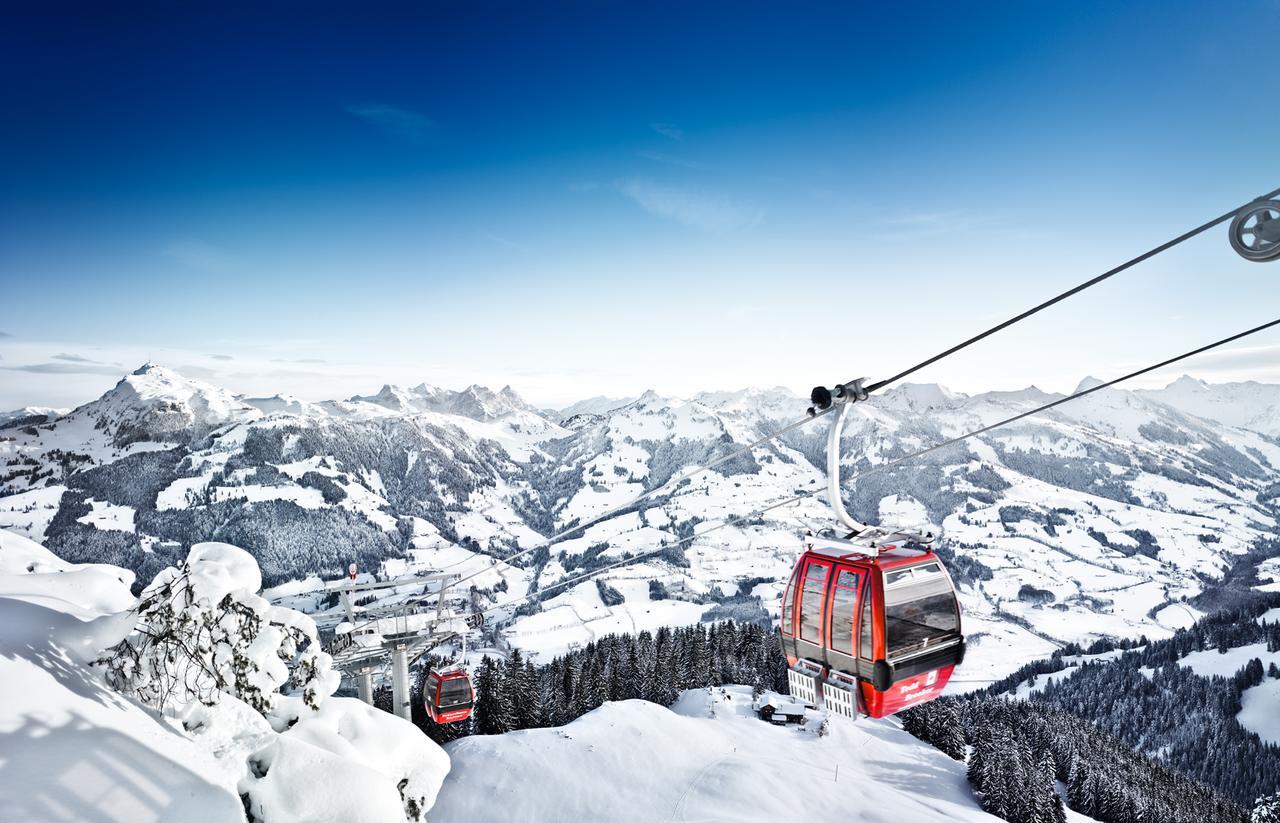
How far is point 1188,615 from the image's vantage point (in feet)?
650

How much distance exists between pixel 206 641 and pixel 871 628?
A: 10347 mm

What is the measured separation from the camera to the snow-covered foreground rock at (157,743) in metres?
6.71

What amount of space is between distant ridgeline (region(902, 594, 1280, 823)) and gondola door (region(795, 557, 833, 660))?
59.1m

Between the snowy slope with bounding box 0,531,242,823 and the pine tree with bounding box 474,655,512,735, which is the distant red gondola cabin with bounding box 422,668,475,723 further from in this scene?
the pine tree with bounding box 474,655,512,735

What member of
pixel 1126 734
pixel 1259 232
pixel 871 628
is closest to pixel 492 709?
pixel 871 628

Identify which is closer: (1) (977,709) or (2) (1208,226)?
(2) (1208,226)

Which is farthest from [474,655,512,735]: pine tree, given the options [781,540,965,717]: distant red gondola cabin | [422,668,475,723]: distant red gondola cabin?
[781,540,965,717]: distant red gondola cabin

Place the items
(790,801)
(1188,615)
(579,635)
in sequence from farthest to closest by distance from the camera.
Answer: (1188,615), (579,635), (790,801)

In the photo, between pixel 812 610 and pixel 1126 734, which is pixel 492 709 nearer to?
pixel 812 610

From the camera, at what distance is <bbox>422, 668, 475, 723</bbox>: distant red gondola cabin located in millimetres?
22938

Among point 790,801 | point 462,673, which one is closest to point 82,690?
point 462,673

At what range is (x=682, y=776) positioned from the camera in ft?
144

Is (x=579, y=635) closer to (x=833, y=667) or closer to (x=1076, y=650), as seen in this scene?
(x=1076, y=650)

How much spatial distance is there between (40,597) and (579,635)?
149 m
